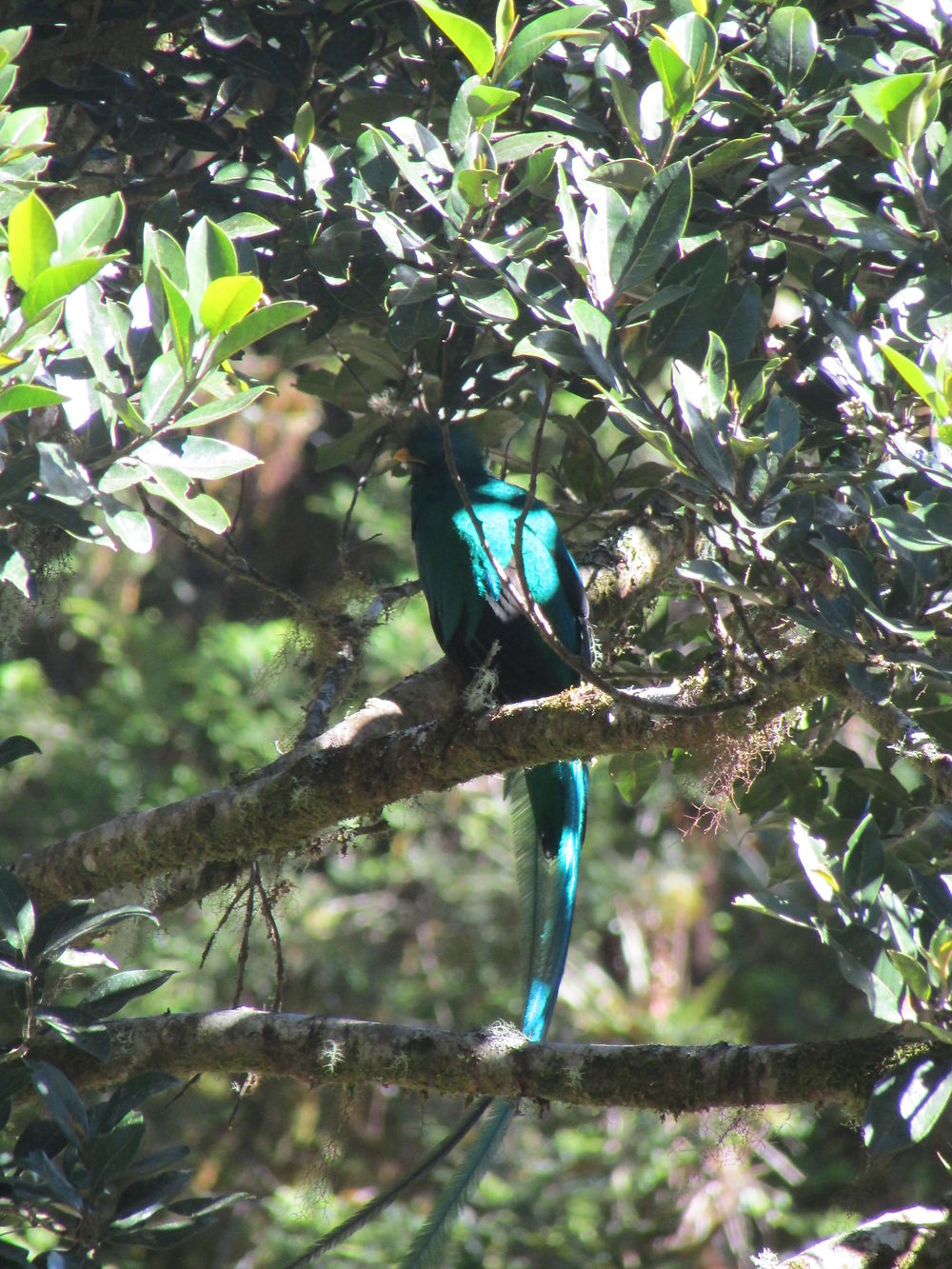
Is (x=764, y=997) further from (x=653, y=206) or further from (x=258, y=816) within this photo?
(x=653, y=206)

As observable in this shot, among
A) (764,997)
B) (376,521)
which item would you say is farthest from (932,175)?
(764,997)

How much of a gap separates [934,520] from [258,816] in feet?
4.80

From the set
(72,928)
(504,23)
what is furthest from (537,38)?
(72,928)

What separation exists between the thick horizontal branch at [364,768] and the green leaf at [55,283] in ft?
3.38

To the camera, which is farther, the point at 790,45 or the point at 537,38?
the point at 790,45

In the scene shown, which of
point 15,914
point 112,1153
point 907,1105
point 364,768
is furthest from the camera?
point 364,768

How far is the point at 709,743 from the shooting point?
6.17 feet

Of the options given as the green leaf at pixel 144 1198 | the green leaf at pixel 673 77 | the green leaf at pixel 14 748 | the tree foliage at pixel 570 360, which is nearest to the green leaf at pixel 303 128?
the tree foliage at pixel 570 360

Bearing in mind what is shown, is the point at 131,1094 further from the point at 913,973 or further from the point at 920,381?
the point at 920,381

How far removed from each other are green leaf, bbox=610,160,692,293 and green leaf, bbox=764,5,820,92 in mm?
476

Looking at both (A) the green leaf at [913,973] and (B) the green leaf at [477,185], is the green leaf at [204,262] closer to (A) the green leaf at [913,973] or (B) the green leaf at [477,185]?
(B) the green leaf at [477,185]

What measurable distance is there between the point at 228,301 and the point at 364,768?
1106mm

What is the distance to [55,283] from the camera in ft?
4.30

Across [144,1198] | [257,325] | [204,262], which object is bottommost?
[144,1198]
